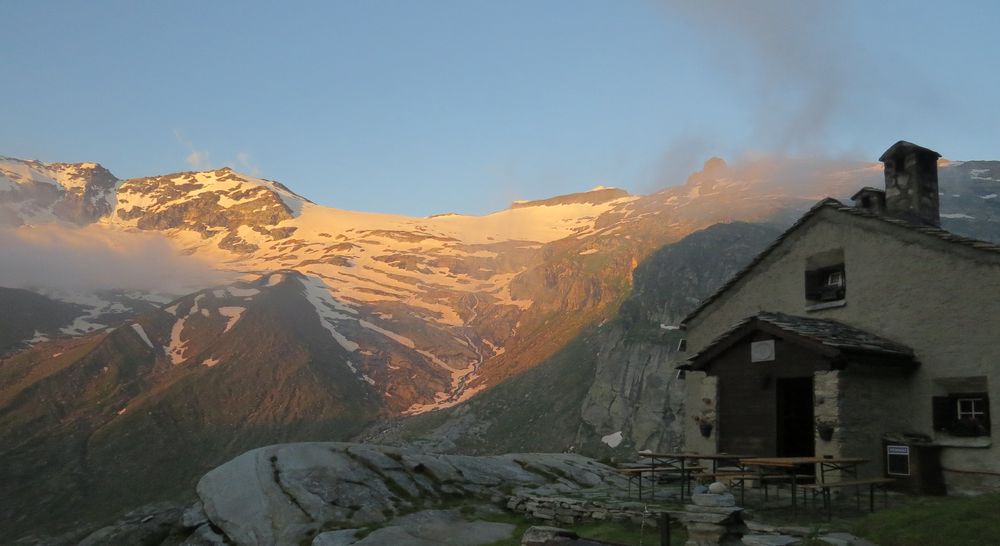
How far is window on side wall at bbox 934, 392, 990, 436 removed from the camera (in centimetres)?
1602

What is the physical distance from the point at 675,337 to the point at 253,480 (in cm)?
6845

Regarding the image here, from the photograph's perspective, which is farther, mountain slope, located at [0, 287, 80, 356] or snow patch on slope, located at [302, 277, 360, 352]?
mountain slope, located at [0, 287, 80, 356]

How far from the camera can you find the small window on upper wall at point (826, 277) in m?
20.0

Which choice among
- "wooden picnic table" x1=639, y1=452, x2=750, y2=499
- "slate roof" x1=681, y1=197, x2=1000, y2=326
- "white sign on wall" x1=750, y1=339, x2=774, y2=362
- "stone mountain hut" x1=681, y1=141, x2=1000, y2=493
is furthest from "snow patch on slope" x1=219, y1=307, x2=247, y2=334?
"white sign on wall" x1=750, y1=339, x2=774, y2=362

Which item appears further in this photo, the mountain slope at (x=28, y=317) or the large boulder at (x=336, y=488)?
the mountain slope at (x=28, y=317)

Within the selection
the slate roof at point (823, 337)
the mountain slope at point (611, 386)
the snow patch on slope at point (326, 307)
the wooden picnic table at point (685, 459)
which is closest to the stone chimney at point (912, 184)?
the slate roof at point (823, 337)

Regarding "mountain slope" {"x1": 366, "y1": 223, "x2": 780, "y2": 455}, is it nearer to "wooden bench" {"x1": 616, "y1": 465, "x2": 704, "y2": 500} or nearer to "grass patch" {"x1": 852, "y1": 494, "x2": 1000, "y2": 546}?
"wooden bench" {"x1": 616, "y1": 465, "x2": 704, "y2": 500}

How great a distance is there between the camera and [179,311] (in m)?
144

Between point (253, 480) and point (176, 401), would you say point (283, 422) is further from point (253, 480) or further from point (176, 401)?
point (253, 480)

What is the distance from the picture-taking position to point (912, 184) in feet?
67.7

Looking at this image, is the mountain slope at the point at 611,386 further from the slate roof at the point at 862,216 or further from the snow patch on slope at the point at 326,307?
the slate roof at the point at 862,216

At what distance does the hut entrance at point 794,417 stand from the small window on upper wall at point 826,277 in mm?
3032

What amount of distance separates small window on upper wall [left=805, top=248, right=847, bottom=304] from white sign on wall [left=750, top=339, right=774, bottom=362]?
2874mm

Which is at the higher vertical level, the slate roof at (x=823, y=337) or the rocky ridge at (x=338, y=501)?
the slate roof at (x=823, y=337)
